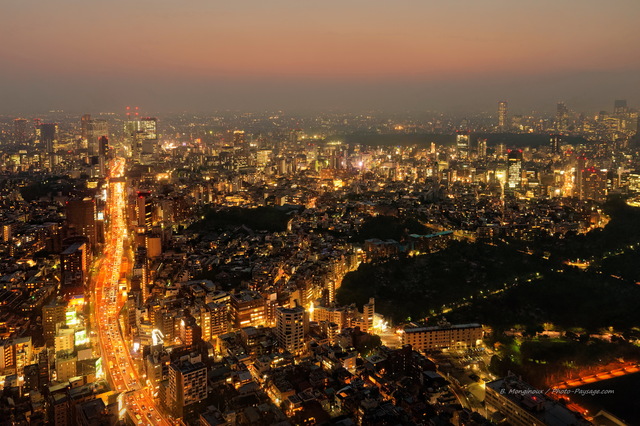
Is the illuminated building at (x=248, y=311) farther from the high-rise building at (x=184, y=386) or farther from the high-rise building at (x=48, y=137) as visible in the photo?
the high-rise building at (x=48, y=137)

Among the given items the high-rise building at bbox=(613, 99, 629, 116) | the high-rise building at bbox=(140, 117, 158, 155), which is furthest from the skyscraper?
the high-rise building at bbox=(140, 117, 158, 155)

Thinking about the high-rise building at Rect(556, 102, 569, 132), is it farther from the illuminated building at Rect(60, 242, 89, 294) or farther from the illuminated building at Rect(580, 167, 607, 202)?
the illuminated building at Rect(60, 242, 89, 294)

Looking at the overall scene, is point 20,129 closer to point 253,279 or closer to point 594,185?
point 253,279

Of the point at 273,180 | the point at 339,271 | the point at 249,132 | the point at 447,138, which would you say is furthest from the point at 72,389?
the point at 249,132

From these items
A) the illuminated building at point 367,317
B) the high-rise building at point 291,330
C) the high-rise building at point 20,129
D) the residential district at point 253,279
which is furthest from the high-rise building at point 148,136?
the high-rise building at point 291,330

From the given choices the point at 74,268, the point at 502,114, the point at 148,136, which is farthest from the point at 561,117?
the point at 74,268

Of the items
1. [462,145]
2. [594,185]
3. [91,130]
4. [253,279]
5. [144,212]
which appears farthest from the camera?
[91,130]
